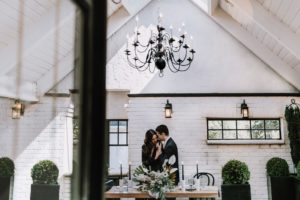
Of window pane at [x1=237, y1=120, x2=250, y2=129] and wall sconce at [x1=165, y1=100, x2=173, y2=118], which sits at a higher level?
wall sconce at [x1=165, y1=100, x2=173, y2=118]

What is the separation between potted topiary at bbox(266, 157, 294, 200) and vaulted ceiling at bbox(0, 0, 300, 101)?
1.56 meters

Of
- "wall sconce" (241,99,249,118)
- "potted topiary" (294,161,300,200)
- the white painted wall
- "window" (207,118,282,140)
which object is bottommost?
"potted topiary" (294,161,300,200)

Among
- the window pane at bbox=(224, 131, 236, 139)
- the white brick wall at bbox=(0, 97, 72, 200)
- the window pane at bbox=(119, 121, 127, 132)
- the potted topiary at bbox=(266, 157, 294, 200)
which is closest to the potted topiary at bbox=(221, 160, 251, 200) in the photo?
the potted topiary at bbox=(266, 157, 294, 200)

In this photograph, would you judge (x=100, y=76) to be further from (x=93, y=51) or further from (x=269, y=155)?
(x=269, y=155)

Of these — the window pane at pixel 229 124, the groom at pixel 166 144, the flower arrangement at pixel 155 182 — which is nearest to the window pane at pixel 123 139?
the groom at pixel 166 144

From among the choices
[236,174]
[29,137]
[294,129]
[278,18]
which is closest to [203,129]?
[236,174]

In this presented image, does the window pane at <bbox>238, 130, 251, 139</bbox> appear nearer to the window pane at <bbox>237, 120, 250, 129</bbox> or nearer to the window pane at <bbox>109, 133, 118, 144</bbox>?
the window pane at <bbox>237, 120, 250, 129</bbox>

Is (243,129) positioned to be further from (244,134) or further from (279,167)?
(279,167)

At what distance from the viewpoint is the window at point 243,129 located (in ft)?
22.4

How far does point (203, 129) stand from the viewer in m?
6.86

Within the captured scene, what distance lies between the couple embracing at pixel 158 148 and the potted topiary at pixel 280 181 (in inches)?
69.2

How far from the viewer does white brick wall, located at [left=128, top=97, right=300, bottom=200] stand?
6746mm

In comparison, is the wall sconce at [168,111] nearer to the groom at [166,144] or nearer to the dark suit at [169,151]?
the groom at [166,144]

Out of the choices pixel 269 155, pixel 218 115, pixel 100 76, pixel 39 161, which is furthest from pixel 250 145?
pixel 100 76
